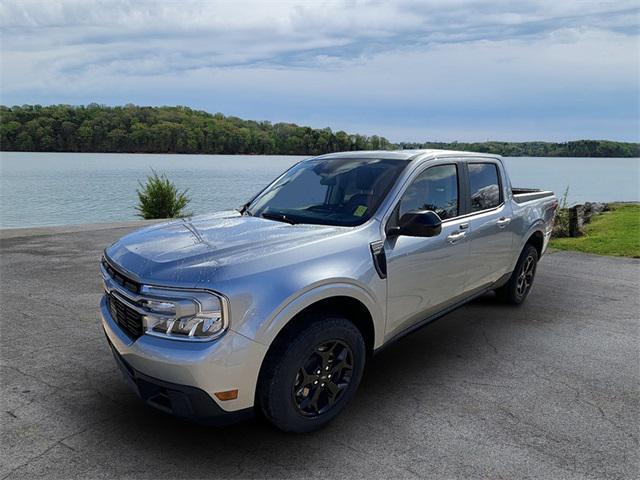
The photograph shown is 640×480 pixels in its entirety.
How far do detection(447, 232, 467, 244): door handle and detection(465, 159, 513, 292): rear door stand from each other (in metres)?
0.17

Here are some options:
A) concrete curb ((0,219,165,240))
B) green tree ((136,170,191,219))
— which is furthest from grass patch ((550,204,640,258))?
green tree ((136,170,191,219))

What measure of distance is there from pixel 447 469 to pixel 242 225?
2069 mm

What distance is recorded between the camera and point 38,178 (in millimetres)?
28234

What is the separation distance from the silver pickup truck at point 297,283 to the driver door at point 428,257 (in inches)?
0.5

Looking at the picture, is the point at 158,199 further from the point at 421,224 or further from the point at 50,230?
the point at 421,224

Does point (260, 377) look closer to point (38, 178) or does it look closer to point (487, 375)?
point (487, 375)

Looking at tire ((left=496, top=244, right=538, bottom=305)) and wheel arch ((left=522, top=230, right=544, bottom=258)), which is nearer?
tire ((left=496, top=244, right=538, bottom=305))

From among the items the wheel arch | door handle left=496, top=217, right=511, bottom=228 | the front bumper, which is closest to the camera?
the front bumper

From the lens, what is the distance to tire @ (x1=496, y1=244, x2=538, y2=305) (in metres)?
5.60

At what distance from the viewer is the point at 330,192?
3.97 m

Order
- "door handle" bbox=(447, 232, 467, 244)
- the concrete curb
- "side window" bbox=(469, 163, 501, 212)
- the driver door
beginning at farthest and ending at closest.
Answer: the concrete curb, "side window" bbox=(469, 163, 501, 212), "door handle" bbox=(447, 232, 467, 244), the driver door

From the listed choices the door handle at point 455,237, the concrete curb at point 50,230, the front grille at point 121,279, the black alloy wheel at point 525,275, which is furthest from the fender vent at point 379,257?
the concrete curb at point 50,230

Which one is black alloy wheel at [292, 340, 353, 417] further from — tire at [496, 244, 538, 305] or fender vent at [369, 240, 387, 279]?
tire at [496, 244, 538, 305]

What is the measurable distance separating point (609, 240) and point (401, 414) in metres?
9.33
